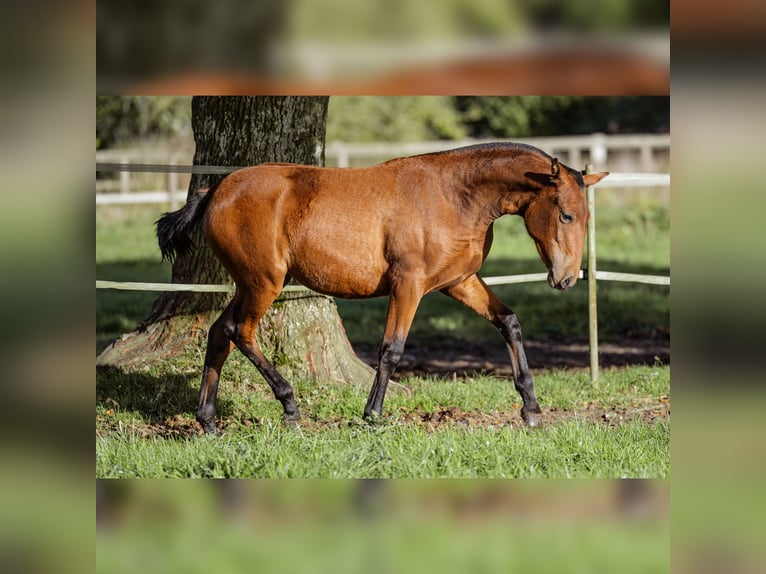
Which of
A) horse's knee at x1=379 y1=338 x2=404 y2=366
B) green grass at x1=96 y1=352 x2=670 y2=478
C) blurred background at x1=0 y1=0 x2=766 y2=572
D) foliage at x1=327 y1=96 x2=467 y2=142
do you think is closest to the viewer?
blurred background at x1=0 y1=0 x2=766 y2=572

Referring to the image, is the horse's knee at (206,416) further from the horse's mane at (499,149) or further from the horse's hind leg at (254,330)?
the horse's mane at (499,149)

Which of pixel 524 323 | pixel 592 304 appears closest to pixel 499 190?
pixel 592 304

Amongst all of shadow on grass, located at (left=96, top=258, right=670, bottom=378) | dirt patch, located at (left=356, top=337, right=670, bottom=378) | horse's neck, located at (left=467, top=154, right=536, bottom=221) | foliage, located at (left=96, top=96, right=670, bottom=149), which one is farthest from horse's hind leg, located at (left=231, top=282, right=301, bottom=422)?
foliage, located at (left=96, top=96, right=670, bottom=149)

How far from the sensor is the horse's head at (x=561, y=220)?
15.0ft

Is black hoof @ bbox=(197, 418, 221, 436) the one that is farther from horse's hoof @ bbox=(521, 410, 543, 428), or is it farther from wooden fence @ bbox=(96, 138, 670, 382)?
horse's hoof @ bbox=(521, 410, 543, 428)

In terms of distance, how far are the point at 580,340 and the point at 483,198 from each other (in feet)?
15.0

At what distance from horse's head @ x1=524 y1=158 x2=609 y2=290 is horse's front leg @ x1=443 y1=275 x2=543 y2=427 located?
2.25 ft

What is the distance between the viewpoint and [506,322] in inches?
208

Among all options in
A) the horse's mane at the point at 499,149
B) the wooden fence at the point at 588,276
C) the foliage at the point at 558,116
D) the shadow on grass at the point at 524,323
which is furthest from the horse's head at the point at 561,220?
the foliage at the point at 558,116

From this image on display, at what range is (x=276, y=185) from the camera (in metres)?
4.86

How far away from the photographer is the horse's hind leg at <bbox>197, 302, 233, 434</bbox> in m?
5.04

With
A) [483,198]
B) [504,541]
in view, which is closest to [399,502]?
[504,541]
